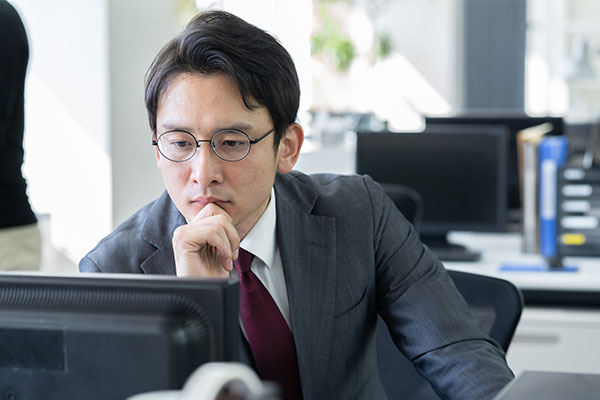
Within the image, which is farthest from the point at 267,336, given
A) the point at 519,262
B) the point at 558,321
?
the point at 519,262

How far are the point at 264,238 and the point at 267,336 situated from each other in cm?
17

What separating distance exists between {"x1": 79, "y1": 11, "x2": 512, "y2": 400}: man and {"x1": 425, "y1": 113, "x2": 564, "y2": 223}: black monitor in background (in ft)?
6.52

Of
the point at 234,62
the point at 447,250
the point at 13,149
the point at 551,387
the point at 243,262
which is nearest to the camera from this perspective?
the point at 551,387

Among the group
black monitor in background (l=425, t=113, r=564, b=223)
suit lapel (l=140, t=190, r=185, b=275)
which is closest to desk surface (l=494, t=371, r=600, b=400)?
suit lapel (l=140, t=190, r=185, b=275)

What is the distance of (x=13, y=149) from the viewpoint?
2115 millimetres

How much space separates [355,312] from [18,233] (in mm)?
1030

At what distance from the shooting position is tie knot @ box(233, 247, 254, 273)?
1.42 m

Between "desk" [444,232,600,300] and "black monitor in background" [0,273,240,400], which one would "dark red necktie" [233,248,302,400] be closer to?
"black monitor in background" [0,273,240,400]

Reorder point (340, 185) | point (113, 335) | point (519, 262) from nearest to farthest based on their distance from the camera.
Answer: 1. point (113, 335)
2. point (340, 185)
3. point (519, 262)

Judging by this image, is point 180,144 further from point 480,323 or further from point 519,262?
point 519,262

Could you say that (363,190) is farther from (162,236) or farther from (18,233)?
(18,233)

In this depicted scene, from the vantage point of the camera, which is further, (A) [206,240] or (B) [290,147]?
(B) [290,147]

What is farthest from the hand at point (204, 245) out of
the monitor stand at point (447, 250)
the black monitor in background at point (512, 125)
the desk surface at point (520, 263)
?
the black monitor in background at point (512, 125)

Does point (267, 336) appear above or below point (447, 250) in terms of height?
above
